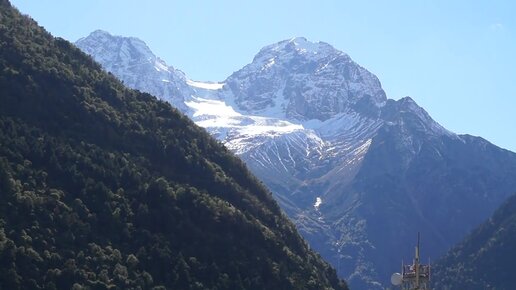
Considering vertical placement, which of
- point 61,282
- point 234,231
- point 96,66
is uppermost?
point 96,66

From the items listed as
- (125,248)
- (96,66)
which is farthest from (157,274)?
(96,66)

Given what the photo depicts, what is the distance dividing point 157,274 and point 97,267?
7578mm

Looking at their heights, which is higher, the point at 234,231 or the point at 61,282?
the point at 234,231

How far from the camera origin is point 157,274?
336 feet

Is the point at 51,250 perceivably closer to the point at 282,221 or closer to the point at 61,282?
the point at 61,282

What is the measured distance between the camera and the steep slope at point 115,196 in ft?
320

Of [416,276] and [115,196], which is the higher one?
[115,196]

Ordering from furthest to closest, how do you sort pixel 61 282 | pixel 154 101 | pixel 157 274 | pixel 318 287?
pixel 154 101, pixel 318 287, pixel 157 274, pixel 61 282

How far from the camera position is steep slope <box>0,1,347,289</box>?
97.5 meters

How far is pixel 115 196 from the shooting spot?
11144 centimetres

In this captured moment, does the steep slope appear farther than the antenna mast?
Yes

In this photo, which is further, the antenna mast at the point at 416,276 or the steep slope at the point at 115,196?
the steep slope at the point at 115,196

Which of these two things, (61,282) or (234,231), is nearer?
(61,282)

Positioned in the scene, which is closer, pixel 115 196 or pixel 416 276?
pixel 416 276
